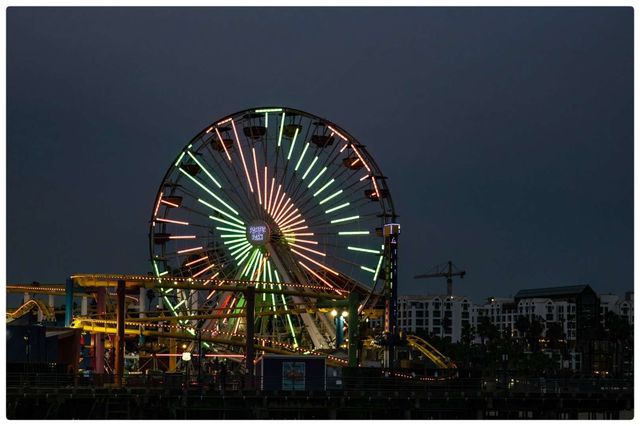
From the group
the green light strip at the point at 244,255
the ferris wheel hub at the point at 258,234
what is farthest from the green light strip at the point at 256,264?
the ferris wheel hub at the point at 258,234

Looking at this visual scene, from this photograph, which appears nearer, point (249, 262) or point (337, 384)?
point (337, 384)

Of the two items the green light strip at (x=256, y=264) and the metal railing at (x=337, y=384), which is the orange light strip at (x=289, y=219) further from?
the metal railing at (x=337, y=384)

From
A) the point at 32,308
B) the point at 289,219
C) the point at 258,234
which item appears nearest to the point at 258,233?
the point at 258,234

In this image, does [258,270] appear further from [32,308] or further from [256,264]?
[32,308]

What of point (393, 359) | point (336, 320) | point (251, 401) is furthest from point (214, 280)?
point (251, 401)

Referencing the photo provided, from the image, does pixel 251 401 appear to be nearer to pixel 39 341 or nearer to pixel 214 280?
pixel 39 341

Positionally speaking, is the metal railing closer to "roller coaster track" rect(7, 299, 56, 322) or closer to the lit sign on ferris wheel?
the lit sign on ferris wheel

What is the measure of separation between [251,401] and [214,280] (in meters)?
23.1

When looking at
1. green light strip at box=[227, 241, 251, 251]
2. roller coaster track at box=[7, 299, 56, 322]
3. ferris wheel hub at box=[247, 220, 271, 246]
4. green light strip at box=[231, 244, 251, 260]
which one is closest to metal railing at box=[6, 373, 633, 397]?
ferris wheel hub at box=[247, 220, 271, 246]

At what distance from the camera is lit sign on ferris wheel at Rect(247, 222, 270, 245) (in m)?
74.8

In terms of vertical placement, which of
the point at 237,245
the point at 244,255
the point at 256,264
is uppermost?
the point at 237,245

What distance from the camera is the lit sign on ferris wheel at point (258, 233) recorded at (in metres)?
74.8

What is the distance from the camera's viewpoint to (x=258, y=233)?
7488 centimetres

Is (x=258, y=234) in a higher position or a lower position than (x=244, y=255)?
higher
